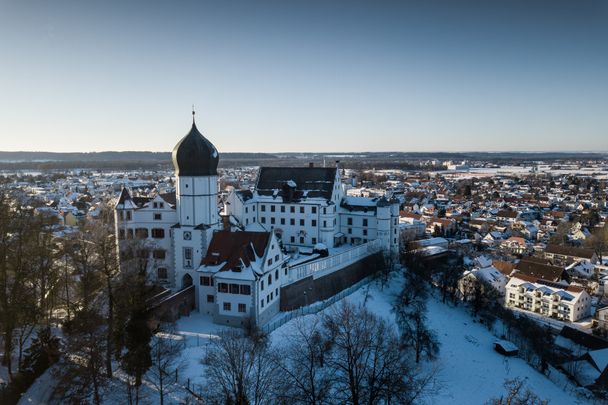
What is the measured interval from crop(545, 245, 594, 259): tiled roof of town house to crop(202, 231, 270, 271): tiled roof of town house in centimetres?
7066

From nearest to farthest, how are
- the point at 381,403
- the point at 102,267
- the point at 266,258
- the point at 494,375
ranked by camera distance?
the point at 381,403 < the point at 102,267 < the point at 266,258 < the point at 494,375

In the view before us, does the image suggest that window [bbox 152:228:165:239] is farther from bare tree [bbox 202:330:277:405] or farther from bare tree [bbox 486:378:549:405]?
bare tree [bbox 486:378:549:405]

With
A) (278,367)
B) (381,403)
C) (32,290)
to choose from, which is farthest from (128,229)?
(381,403)

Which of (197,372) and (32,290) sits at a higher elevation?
(32,290)

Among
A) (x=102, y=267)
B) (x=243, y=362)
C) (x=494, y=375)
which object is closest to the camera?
(x=243, y=362)

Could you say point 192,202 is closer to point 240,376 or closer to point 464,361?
point 240,376

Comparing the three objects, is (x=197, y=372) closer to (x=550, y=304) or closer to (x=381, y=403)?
(x=381, y=403)

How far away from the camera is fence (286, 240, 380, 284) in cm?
4238

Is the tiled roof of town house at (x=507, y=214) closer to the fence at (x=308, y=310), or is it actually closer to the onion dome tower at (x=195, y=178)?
the fence at (x=308, y=310)

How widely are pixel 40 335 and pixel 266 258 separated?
15.5m

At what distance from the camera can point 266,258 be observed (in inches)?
1448

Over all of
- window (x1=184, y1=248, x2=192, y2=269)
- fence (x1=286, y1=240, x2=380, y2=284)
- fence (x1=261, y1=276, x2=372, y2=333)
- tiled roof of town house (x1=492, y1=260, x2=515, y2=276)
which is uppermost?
window (x1=184, y1=248, x2=192, y2=269)

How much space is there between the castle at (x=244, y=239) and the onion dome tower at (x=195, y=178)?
83mm

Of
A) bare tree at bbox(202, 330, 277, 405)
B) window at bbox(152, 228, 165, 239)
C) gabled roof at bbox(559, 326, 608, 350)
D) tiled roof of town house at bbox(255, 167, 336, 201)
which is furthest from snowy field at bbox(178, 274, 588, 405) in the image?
tiled roof of town house at bbox(255, 167, 336, 201)
